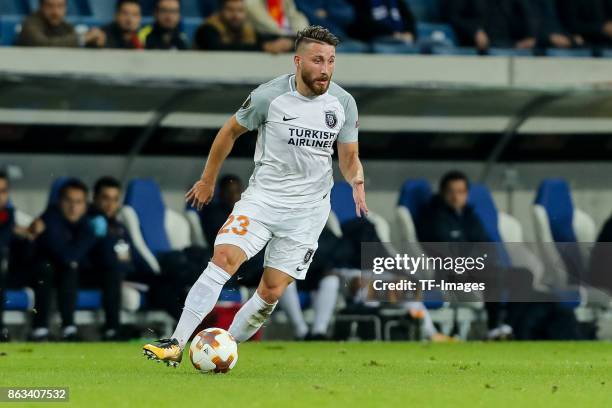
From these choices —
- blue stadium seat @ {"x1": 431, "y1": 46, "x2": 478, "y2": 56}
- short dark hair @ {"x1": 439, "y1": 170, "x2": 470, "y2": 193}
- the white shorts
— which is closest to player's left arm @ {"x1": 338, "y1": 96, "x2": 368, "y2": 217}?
the white shorts

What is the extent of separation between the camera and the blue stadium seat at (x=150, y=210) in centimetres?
1496

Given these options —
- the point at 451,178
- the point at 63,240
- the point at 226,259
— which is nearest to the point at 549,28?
the point at 451,178

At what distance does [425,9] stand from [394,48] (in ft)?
8.25

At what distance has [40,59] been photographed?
48.4ft

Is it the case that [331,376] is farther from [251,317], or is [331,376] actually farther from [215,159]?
[215,159]

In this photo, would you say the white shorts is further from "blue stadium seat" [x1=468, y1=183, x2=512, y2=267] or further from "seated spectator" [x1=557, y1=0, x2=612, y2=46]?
"seated spectator" [x1=557, y1=0, x2=612, y2=46]

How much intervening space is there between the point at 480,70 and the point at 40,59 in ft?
14.8

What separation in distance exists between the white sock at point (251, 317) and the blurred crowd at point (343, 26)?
5.94m

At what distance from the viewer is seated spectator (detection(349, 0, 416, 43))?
17422 millimetres

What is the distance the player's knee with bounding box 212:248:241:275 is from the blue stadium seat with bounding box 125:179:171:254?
5.86 metres

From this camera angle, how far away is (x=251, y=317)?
31.3ft

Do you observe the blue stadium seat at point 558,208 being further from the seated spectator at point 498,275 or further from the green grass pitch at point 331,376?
the green grass pitch at point 331,376

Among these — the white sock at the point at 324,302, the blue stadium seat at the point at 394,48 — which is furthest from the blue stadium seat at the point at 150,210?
the blue stadium seat at the point at 394,48

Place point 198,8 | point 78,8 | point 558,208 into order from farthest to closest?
point 198,8 → point 78,8 → point 558,208
